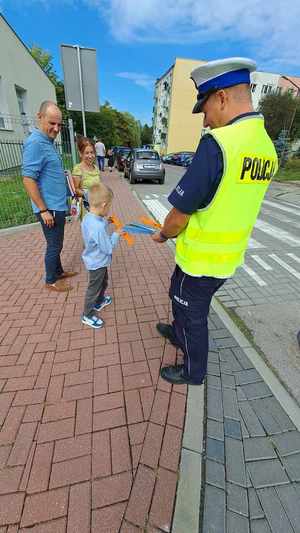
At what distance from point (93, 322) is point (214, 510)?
186cm

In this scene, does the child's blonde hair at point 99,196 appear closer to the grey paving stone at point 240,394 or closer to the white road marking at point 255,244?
the grey paving stone at point 240,394

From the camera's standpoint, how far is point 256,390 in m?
2.19

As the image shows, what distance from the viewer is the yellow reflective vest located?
1274 millimetres

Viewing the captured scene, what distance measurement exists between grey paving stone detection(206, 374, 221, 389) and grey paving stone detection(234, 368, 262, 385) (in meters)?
0.17

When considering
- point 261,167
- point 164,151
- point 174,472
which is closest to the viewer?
point 261,167

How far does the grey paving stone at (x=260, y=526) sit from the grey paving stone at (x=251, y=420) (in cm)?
49

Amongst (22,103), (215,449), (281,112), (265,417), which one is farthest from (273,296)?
(281,112)

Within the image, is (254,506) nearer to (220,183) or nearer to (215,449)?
(215,449)

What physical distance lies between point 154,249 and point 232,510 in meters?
4.09

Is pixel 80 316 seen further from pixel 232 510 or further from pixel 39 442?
pixel 232 510

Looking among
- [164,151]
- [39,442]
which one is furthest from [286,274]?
[164,151]

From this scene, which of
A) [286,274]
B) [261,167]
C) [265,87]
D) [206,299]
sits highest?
[265,87]

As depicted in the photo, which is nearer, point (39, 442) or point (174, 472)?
point (174, 472)

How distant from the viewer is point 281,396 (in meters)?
2.14
